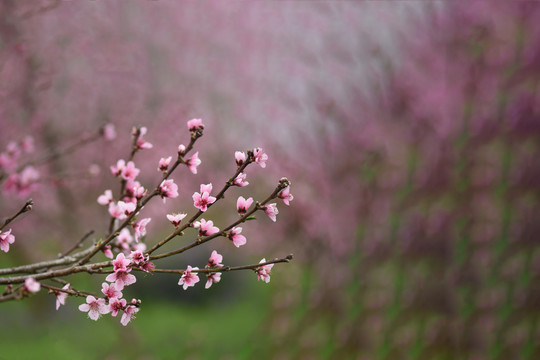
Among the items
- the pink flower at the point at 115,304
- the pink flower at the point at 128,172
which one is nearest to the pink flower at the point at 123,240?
the pink flower at the point at 128,172

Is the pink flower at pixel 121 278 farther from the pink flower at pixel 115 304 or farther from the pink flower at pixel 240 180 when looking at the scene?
the pink flower at pixel 240 180

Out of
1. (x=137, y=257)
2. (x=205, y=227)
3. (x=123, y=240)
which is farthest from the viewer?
(x=123, y=240)

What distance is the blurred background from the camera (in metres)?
4.57

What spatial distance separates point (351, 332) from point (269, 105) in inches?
197

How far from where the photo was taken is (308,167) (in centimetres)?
759

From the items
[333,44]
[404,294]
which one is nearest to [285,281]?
[404,294]

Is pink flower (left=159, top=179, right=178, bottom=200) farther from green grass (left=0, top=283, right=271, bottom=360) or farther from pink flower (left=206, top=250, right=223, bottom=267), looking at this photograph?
green grass (left=0, top=283, right=271, bottom=360)

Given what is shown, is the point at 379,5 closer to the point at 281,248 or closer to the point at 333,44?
the point at 333,44

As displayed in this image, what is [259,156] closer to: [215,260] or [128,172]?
[215,260]

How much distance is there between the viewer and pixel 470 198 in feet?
15.1

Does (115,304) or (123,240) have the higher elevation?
(123,240)

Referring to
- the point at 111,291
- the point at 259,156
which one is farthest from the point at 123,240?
the point at 259,156

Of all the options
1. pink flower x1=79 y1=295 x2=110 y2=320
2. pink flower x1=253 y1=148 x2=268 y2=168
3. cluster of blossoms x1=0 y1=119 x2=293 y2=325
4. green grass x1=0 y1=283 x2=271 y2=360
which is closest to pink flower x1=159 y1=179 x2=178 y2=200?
cluster of blossoms x1=0 y1=119 x2=293 y2=325

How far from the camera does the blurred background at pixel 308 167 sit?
4.57 metres
